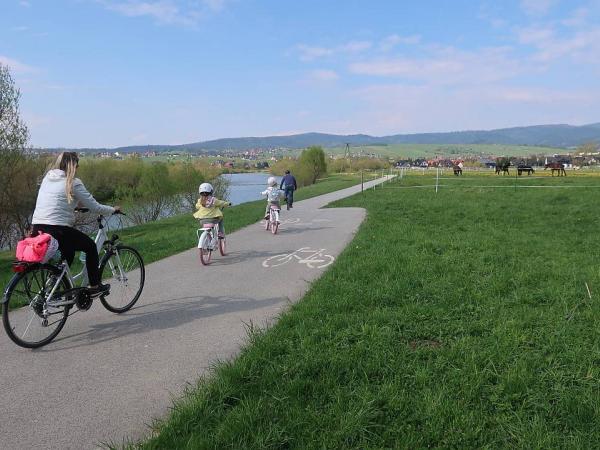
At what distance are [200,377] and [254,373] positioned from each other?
43cm

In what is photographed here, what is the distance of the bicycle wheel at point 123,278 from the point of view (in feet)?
16.9

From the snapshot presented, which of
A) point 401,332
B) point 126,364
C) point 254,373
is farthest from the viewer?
point 401,332

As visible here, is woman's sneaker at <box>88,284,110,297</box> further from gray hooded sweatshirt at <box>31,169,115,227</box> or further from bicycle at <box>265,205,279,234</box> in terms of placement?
bicycle at <box>265,205,279,234</box>

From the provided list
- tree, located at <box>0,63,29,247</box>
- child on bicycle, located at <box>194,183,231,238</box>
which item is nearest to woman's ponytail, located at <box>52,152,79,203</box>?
child on bicycle, located at <box>194,183,231,238</box>

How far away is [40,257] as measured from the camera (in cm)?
395

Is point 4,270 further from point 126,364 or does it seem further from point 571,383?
point 571,383

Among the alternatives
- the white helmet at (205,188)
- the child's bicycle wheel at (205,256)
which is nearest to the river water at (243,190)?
the white helmet at (205,188)

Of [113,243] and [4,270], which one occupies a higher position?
[113,243]

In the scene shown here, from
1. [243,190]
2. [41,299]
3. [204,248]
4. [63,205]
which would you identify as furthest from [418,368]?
[243,190]

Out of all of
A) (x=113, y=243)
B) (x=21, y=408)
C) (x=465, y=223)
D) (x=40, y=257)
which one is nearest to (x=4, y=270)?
(x=113, y=243)

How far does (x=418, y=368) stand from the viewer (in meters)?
3.35

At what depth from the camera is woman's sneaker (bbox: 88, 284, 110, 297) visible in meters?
4.62

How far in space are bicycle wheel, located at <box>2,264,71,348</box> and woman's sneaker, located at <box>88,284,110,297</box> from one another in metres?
0.27

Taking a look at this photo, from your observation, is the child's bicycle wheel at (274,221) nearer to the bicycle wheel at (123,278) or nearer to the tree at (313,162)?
the bicycle wheel at (123,278)
